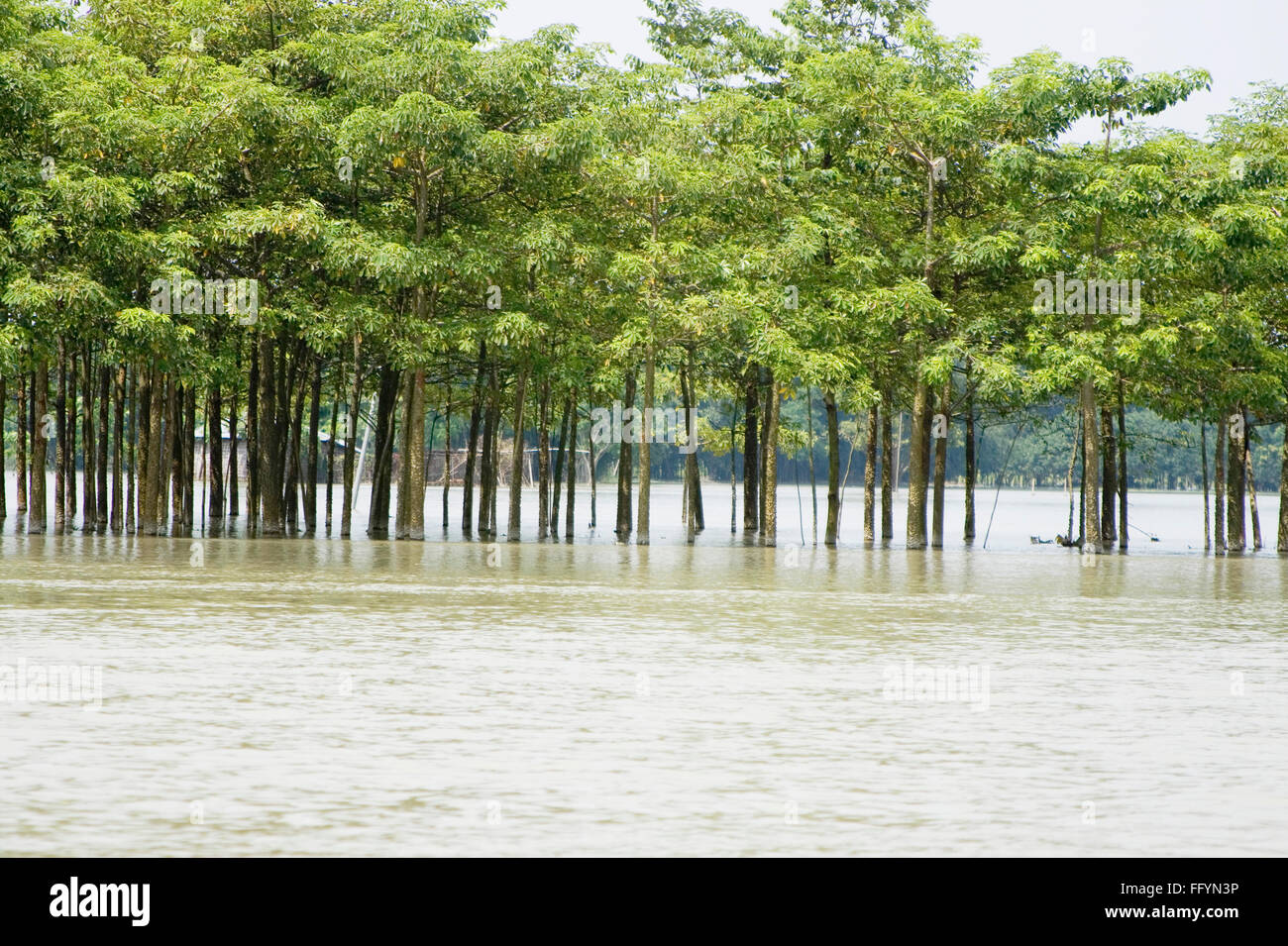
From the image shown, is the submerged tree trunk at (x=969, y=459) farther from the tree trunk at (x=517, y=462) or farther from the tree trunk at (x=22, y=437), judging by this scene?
the tree trunk at (x=22, y=437)

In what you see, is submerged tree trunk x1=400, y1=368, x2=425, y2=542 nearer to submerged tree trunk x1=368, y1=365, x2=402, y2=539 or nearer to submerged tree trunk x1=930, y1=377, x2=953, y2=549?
submerged tree trunk x1=368, y1=365, x2=402, y2=539

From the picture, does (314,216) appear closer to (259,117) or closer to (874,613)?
(259,117)

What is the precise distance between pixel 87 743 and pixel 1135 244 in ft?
94.0

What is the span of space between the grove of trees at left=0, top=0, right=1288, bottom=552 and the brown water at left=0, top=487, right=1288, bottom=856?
420 inches

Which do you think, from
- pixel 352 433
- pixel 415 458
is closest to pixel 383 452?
pixel 352 433

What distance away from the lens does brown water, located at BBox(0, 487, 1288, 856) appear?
279 inches

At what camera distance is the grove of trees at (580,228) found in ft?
96.9

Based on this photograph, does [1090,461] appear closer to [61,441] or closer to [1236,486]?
[1236,486]

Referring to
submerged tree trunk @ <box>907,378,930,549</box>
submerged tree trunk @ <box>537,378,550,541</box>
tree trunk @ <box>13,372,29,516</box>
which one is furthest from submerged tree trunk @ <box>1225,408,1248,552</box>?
tree trunk @ <box>13,372,29,516</box>

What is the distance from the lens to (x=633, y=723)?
9.98 m

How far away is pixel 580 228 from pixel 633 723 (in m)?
23.5

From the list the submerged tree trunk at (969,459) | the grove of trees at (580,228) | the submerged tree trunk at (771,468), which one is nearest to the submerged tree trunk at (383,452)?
the grove of trees at (580,228)
